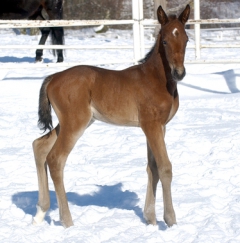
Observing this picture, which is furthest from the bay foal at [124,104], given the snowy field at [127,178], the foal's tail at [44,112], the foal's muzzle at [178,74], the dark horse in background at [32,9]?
the dark horse in background at [32,9]

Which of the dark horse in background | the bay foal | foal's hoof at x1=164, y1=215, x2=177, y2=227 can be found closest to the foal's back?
the bay foal

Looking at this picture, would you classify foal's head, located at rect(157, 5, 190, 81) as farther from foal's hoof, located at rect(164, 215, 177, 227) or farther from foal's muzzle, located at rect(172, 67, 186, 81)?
foal's hoof, located at rect(164, 215, 177, 227)

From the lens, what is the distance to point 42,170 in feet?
15.6

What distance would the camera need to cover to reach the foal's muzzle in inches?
163

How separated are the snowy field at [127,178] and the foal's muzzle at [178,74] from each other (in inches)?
41.7

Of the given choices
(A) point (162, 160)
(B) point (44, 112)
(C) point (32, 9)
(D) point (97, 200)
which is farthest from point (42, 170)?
(C) point (32, 9)

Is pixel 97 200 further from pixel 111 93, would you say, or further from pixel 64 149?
pixel 111 93

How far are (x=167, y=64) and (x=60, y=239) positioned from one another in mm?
1488

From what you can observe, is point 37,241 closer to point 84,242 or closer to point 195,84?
point 84,242

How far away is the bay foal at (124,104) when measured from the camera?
4352 mm

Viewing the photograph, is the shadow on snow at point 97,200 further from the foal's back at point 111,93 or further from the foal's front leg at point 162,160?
the foal's back at point 111,93

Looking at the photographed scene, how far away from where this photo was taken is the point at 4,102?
9.41m

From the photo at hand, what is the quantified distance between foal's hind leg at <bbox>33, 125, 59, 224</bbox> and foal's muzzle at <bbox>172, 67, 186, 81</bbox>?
116cm

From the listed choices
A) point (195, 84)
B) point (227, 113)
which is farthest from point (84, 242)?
point (195, 84)
